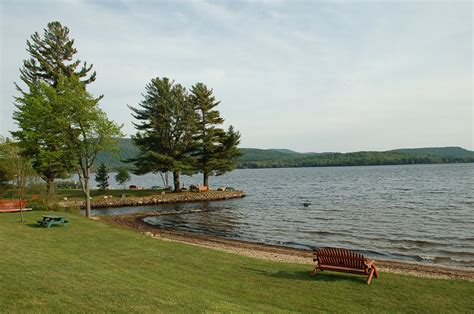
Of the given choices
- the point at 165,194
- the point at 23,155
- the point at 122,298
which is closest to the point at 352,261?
the point at 122,298

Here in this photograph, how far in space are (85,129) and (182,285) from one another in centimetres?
1961

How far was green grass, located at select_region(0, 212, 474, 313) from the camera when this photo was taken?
8031mm

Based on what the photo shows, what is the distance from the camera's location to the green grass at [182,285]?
8031 millimetres

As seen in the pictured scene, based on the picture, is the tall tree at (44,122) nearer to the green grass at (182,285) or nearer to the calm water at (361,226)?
the calm water at (361,226)

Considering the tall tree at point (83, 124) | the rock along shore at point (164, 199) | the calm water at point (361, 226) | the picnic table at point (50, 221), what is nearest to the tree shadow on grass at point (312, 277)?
the calm water at point (361, 226)

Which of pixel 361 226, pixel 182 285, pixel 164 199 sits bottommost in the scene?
pixel 361 226

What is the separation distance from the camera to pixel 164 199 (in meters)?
47.9

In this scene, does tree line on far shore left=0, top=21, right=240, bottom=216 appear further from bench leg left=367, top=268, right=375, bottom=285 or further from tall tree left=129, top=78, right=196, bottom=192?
bench leg left=367, top=268, right=375, bottom=285

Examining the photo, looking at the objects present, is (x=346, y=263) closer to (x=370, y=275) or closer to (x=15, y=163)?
(x=370, y=275)

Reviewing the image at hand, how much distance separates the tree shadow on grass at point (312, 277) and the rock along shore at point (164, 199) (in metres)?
32.1

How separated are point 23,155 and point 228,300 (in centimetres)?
3100

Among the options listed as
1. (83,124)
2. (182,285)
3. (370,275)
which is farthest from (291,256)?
(83,124)

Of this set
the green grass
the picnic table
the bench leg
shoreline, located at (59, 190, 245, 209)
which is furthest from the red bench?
the bench leg

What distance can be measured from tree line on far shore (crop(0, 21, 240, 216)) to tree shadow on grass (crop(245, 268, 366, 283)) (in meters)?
18.3
